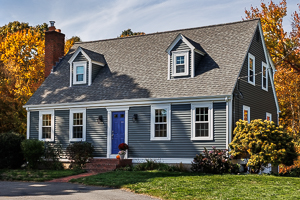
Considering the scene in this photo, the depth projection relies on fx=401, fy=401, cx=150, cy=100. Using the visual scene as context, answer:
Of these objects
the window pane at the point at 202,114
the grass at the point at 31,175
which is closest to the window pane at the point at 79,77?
the grass at the point at 31,175

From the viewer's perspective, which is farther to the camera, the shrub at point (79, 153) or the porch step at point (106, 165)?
the shrub at point (79, 153)

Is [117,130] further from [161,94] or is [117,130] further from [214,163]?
[214,163]

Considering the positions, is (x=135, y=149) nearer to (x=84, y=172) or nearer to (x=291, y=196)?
(x=84, y=172)

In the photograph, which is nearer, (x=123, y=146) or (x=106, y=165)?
(x=106, y=165)

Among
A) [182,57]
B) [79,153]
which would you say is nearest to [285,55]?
[182,57]

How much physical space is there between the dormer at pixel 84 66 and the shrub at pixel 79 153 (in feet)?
13.8

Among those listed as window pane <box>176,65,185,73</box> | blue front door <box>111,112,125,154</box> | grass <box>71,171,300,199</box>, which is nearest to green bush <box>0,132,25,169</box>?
blue front door <box>111,112,125,154</box>

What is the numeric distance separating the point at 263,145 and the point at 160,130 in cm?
546

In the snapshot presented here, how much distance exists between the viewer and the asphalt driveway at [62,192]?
1261 centimetres

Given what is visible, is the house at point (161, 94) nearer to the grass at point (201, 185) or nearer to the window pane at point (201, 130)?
the window pane at point (201, 130)

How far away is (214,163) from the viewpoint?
17922 mm

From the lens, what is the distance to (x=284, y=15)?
3334 cm

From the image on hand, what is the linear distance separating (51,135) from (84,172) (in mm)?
5258

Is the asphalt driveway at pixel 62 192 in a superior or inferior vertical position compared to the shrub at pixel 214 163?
inferior
